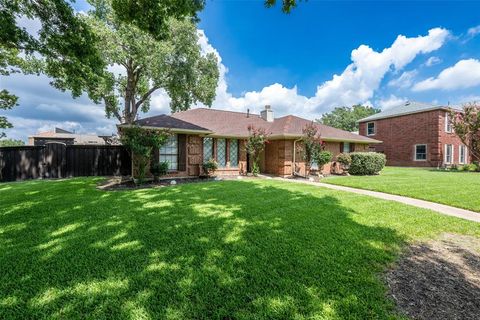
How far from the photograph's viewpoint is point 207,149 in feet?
42.8

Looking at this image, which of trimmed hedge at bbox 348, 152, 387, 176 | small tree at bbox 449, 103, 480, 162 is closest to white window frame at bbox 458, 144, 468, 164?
small tree at bbox 449, 103, 480, 162

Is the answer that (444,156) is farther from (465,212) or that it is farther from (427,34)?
(465,212)

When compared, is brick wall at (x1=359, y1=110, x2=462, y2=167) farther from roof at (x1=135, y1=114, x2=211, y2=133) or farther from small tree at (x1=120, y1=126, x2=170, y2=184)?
small tree at (x1=120, y1=126, x2=170, y2=184)

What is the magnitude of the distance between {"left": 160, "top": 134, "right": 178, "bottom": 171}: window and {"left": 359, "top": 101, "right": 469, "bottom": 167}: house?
2149 centimetres

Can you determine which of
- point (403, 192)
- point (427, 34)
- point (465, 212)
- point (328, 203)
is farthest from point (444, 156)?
point (328, 203)

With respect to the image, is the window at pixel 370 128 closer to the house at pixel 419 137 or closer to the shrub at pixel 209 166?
the house at pixel 419 137

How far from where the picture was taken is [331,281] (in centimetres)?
248

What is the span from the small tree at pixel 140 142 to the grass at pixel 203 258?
3.67 m

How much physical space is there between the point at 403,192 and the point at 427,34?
27.4 ft

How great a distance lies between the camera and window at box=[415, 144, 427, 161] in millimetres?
19884

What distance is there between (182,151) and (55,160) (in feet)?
21.9

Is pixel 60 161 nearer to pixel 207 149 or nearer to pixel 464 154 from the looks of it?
pixel 207 149

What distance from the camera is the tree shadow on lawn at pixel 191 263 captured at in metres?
2.08

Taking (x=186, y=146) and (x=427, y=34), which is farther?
(x=186, y=146)
